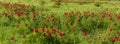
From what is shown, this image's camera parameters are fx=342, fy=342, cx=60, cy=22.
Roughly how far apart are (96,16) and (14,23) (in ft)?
12.7

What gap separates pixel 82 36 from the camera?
38.9 feet

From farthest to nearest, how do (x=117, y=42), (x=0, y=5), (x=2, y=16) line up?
(x=0, y=5)
(x=2, y=16)
(x=117, y=42)

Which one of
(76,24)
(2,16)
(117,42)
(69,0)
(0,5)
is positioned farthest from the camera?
(69,0)

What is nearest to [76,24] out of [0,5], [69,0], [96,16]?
[96,16]

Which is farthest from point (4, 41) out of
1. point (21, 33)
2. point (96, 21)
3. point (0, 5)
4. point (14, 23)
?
point (0, 5)

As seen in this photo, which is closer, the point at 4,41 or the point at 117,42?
the point at 117,42

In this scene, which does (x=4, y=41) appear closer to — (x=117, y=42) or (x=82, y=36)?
(x=82, y=36)

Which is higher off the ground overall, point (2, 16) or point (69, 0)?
point (2, 16)

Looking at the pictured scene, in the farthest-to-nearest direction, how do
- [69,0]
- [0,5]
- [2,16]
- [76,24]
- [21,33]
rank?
[69,0]
[0,5]
[2,16]
[76,24]
[21,33]

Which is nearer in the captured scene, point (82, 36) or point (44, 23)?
point (82, 36)

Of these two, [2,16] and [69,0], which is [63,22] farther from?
[69,0]

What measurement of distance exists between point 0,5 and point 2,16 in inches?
253

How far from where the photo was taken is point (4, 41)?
39.0ft

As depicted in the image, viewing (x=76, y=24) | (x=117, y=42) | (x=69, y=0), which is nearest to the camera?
(x=117, y=42)
